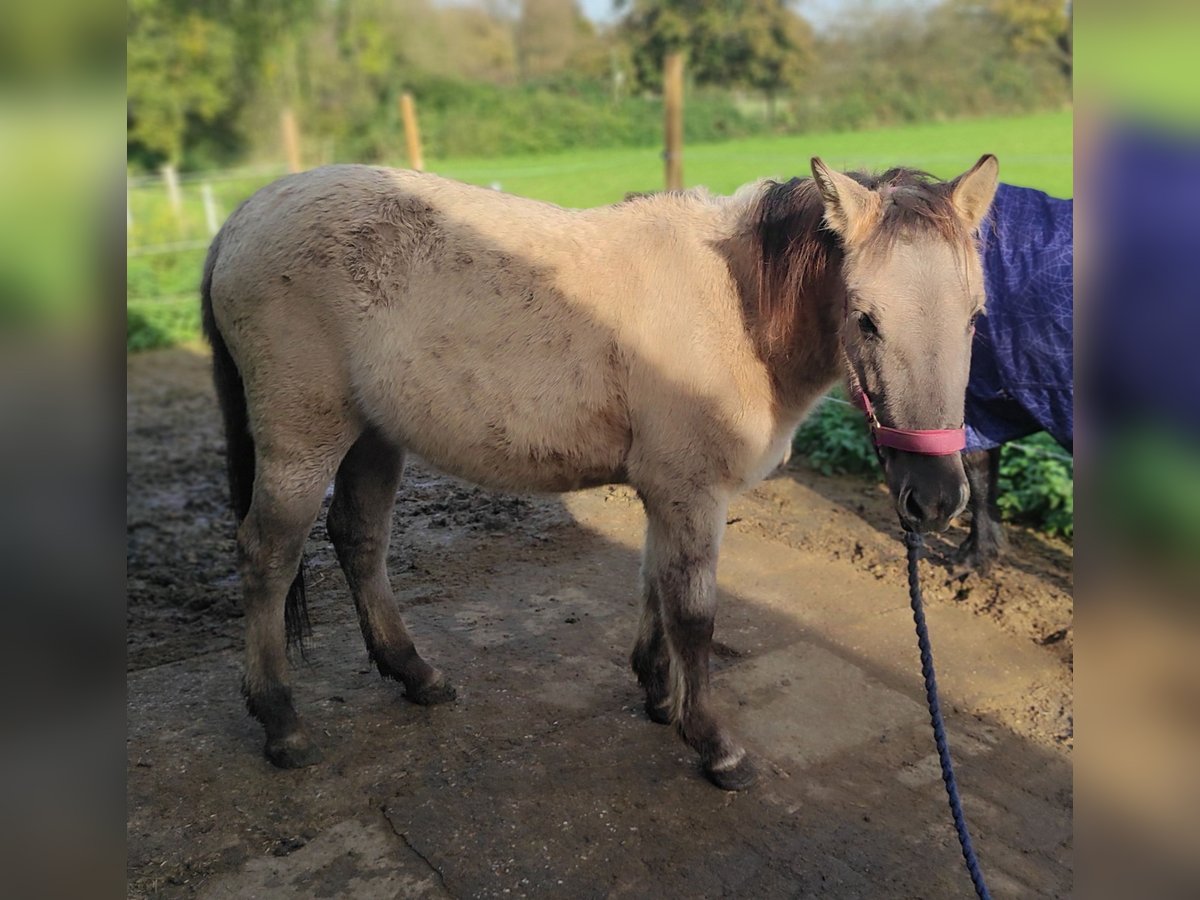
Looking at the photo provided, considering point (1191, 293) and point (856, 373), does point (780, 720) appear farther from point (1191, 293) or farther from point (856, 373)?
point (1191, 293)

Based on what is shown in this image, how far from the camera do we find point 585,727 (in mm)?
3236

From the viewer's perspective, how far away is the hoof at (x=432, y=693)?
3.34m

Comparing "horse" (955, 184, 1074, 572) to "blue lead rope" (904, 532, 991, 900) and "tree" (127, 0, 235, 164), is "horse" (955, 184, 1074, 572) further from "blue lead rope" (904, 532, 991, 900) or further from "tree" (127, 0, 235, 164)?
"tree" (127, 0, 235, 164)

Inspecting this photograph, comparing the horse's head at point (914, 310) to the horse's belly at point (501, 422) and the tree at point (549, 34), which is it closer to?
the horse's belly at point (501, 422)

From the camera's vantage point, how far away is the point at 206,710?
3.32m

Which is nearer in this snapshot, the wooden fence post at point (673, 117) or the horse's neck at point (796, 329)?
the horse's neck at point (796, 329)

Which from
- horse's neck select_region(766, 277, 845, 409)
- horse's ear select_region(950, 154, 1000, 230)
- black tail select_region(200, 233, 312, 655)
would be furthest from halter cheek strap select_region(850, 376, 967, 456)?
black tail select_region(200, 233, 312, 655)

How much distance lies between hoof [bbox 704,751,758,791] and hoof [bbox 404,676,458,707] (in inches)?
41.7

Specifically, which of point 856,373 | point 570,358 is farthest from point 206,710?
point 856,373

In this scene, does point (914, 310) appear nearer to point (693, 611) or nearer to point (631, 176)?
point (693, 611)

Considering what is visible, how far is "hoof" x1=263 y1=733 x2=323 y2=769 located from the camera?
2973 millimetres

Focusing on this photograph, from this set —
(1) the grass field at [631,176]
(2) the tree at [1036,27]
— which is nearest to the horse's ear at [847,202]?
(1) the grass field at [631,176]

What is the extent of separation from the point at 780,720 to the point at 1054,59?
22.8m

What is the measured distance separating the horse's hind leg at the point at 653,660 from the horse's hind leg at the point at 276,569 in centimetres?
121
